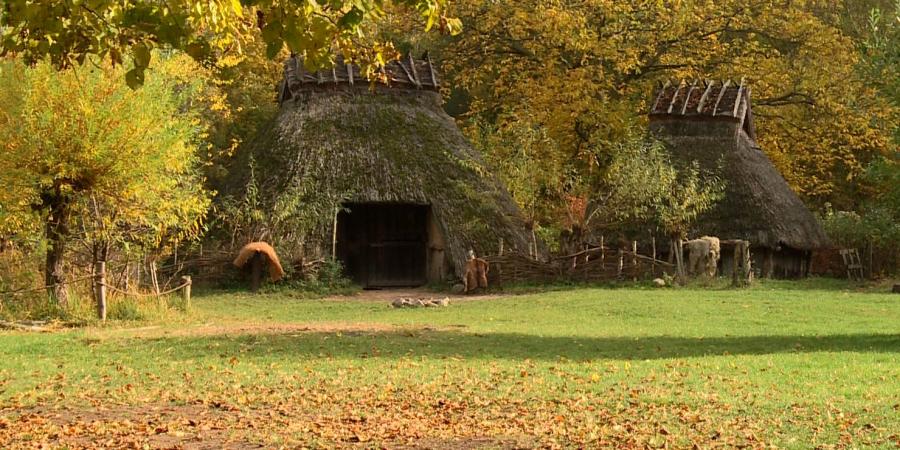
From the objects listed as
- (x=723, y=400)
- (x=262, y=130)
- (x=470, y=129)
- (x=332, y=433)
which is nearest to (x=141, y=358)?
(x=332, y=433)

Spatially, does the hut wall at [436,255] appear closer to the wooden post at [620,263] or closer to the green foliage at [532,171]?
the green foliage at [532,171]

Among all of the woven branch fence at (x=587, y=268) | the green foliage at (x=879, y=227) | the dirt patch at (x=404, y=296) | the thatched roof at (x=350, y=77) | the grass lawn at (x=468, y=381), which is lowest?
the grass lawn at (x=468, y=381)

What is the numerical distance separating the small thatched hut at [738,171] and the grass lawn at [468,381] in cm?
944

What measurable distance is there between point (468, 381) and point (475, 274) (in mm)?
14021

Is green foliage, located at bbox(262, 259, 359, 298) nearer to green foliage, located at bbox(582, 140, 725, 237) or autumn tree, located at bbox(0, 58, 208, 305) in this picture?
autumn tree, located at bbox(0, 58, 208, 305)

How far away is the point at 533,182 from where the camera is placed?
2820cm

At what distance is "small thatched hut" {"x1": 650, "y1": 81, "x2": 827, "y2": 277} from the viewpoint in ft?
96.3

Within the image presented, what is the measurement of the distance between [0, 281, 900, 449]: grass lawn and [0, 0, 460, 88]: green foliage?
2840 mm

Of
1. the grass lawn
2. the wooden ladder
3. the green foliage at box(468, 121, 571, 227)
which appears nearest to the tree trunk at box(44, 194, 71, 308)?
the grass lawn

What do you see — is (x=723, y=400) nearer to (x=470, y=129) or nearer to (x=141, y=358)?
(x=141, y=358)

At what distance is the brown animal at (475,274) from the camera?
982 inches

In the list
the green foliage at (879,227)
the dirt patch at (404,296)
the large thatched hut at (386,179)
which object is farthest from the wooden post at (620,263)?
the green foliage at (879,227)

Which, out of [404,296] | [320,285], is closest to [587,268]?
[404,296]

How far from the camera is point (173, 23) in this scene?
21.0 ft
